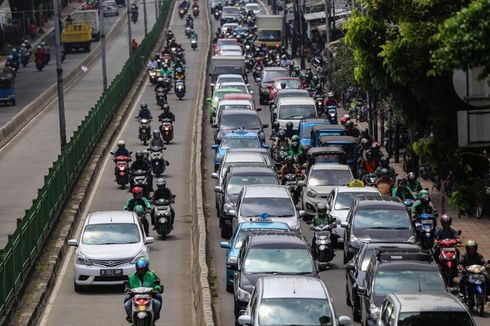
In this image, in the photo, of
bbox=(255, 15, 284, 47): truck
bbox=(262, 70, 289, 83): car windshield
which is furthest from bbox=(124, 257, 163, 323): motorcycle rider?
bbox=(255, 15, 284, 47): truck

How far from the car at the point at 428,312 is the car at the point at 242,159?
60.9ft

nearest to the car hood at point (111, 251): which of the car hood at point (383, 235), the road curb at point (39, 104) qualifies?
the car hood at point (383, 235)

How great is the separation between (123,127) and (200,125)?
4.17m

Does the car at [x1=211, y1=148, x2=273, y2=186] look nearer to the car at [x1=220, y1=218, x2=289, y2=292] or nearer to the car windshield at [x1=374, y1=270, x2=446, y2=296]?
the car at [x1=220, y1=218, x2=289, y2=292]

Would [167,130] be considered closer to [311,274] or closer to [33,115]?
[33,115]

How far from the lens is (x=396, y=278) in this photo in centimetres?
2503

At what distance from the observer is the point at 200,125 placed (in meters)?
59.7

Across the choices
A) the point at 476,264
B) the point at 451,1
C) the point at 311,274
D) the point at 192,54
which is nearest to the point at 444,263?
the point at 476,264

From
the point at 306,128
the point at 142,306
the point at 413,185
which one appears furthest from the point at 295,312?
the point at 306,128

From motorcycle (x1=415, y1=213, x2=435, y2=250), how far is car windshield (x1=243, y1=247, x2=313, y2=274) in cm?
636

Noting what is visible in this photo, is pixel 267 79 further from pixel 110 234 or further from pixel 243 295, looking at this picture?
pixel 243 295

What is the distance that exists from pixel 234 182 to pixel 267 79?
35.4 m

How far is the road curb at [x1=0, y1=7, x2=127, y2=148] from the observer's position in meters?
60.3

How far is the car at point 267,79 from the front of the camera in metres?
72.1
